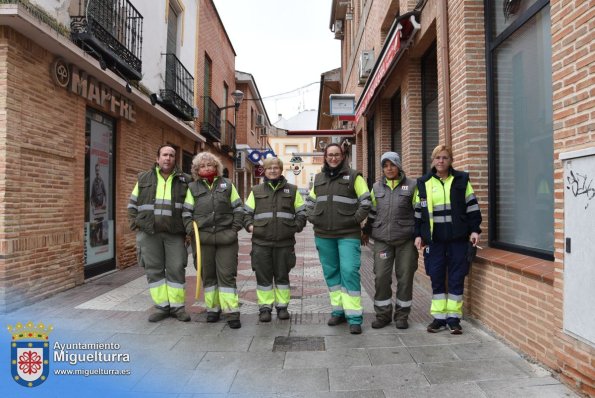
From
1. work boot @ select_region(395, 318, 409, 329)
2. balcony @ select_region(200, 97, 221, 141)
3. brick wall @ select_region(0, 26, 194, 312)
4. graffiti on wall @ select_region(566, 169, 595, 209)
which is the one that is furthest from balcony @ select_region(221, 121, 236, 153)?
graffiti on wall @ select_region(566, 169, 595, 209)

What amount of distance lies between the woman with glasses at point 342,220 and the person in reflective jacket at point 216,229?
0.93 m

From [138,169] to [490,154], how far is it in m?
7.04

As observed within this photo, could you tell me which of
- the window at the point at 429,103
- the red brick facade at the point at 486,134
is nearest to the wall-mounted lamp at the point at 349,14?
the red brick facade at the point at 486,134

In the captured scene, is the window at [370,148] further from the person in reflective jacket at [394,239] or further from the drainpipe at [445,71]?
the person in reflective jacket at [394,239]

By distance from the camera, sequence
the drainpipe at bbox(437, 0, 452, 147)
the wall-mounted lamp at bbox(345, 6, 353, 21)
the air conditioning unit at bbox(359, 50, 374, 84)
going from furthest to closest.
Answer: the wall-mounted lamp at bbox(345, 6, 353, 21)
the air conditioning unit at bbox(359, 50, 374, 84)
the drainpipe at bbox(437, 0, 452, 147)

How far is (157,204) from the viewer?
4797 millimetres

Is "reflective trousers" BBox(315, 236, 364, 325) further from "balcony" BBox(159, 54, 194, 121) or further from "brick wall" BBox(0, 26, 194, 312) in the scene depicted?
"balcony" BBox(159, 54, 194, 121)

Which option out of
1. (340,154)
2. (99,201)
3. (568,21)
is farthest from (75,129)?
(568,21)

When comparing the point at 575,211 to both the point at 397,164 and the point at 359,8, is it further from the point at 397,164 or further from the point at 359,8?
the point at 359,8

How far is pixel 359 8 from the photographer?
14.1 metres

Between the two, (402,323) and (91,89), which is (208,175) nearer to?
(402,323)

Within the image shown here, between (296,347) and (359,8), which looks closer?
(296,347)

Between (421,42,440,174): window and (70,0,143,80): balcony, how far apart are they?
5.27 meters

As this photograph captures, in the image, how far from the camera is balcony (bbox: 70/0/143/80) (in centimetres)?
635
